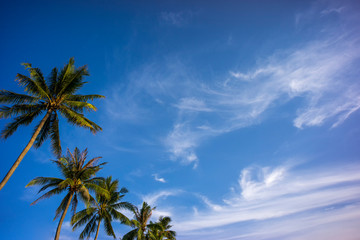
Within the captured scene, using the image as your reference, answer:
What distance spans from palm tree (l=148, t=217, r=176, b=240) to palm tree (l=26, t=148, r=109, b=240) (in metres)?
14.4

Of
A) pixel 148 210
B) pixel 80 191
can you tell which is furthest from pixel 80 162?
pixel 148 210

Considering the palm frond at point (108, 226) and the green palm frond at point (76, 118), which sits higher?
the green palm frond at point (76, 118)

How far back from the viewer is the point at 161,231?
30859 millimetres

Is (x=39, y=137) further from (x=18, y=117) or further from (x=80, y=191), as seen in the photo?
(x=80, y=191)

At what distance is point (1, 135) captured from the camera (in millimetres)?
13016

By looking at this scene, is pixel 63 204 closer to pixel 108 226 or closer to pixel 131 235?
pixel 108 226

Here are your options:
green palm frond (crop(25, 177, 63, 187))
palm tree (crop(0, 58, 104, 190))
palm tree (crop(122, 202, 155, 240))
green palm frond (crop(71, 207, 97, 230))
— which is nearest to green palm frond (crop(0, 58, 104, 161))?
palm tree (crop(0, 58, 104, 190))

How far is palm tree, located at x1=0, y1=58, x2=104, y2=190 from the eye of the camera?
12820mm

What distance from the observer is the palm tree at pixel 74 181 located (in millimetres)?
16930

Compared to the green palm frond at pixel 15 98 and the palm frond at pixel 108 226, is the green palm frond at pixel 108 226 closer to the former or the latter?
the palm frond at pixel 108 226

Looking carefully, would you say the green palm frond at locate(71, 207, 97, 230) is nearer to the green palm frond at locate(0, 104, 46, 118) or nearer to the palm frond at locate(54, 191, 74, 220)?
the palm frond at locate(54, 191, 74, 220)

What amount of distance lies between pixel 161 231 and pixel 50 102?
2729cm

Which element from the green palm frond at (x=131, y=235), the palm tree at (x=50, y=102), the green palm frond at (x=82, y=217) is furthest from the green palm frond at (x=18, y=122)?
the green palm frond at (x=131, y=235)

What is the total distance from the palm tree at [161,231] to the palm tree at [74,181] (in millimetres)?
14379
